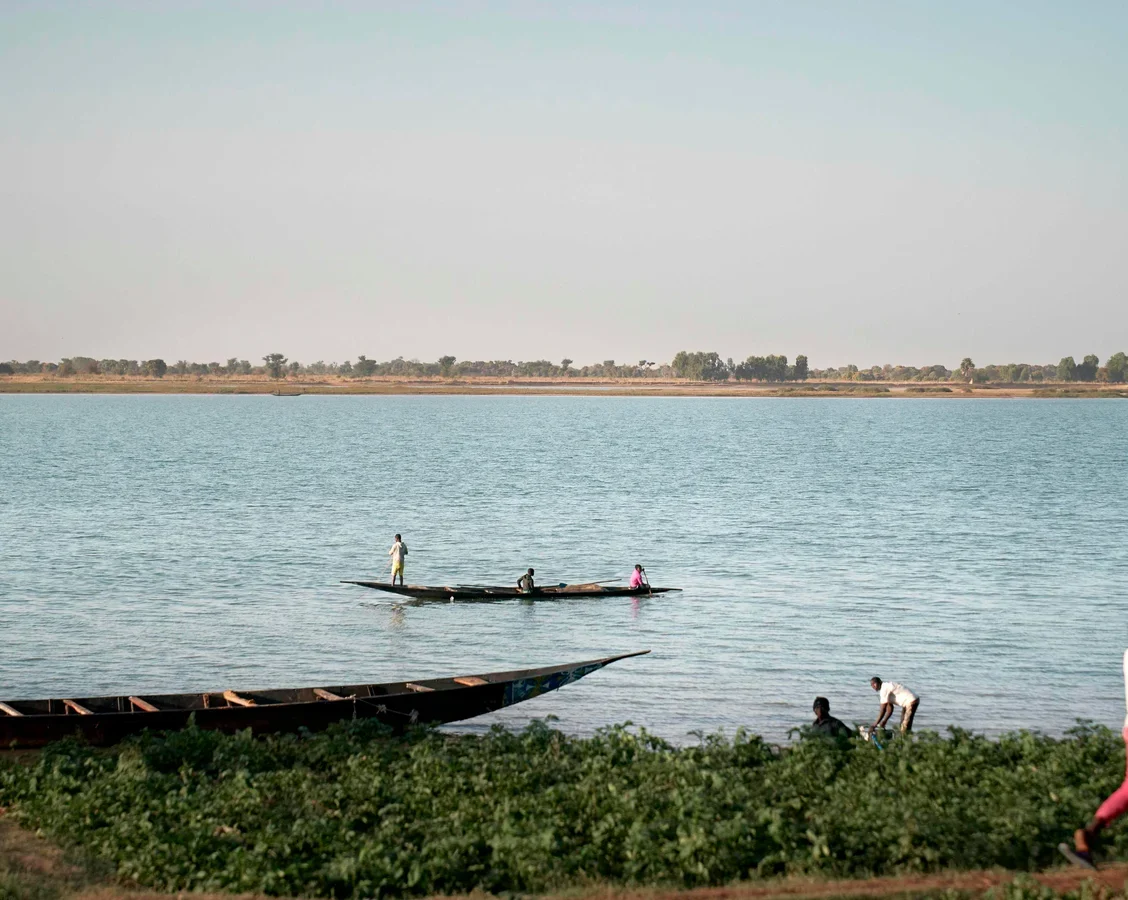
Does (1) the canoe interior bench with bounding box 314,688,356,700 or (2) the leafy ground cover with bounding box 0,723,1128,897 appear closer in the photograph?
(2) the leafy ground cover with bounding box 0,723,1128,897

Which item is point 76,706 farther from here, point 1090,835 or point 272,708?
point 1090,835

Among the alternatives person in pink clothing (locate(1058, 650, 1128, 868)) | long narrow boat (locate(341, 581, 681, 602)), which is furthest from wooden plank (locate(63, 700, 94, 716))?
long narrow boat (locate(341, 581, 681, 602))

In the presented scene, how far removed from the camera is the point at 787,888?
40.2 feet

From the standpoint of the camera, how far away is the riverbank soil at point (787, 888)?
1195 centimetres

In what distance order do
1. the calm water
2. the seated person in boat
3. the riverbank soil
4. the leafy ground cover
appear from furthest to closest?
the calm water < the seated person in boat < the leafy ground cover < the riverbank soil

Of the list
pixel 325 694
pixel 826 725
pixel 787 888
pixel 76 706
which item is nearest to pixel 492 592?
pixel 325 694

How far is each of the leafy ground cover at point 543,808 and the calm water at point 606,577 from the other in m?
6.34

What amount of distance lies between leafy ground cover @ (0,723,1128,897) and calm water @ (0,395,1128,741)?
6336 millimetres

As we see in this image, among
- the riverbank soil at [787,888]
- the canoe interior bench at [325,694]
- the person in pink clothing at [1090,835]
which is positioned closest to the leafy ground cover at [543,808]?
the riverbank soil at [787,888]

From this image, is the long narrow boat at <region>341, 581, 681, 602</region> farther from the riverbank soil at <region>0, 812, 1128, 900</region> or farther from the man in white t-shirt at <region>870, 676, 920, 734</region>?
the riverbank soil at <region>0, 812, 1128, 900</region>

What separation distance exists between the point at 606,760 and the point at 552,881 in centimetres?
389

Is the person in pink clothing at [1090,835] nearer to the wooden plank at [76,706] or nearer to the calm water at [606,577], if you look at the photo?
the calm water at [606,577]

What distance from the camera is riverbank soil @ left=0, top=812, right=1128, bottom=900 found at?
471 inches

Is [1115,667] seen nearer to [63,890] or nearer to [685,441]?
[63,890]
